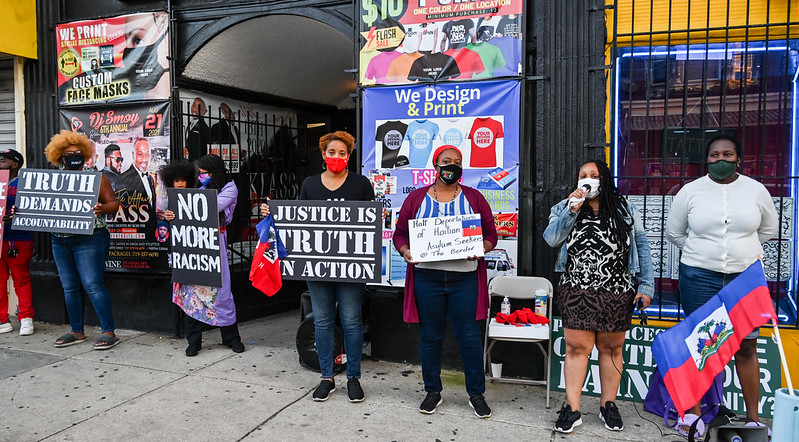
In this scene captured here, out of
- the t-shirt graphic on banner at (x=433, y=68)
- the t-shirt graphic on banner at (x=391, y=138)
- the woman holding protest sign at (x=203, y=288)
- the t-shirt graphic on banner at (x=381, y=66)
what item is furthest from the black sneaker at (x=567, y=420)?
the woman holding protest sign at (x=203, y=288)

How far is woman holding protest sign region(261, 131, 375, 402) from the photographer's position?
453cm

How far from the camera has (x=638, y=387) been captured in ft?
15.0

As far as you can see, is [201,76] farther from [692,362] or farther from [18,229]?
[692,362]

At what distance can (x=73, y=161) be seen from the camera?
598 centimetres

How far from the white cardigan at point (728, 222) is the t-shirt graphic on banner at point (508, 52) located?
66.9 inches

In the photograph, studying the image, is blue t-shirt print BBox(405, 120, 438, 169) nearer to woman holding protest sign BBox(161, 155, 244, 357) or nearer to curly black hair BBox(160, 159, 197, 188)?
woman holding protest sign BBox(161, 155, 244, 357)

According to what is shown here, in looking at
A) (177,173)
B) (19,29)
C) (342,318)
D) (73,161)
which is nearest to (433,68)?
(342,318)

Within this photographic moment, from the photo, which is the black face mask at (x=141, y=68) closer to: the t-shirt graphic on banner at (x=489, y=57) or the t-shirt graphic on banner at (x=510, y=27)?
the t-shirt graphic on banner at (x=489, y=57)

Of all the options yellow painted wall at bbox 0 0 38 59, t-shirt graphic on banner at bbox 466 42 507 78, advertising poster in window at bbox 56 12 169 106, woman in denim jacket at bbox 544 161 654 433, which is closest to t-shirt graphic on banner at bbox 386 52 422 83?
t-shirt graphic on banner at bbox 466 42 507 78

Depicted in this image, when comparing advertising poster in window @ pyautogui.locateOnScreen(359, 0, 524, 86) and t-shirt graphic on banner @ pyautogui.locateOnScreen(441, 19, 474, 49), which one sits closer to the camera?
advertising poster in window @ pyautogui.locateOnScreen(359, 0, 524, 86)

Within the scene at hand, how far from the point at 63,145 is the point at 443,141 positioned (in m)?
3.67

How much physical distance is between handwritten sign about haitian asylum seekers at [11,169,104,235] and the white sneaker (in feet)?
3.42

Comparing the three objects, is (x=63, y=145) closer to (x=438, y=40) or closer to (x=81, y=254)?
(x=81, y=254)

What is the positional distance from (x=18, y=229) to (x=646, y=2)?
6137 mm
